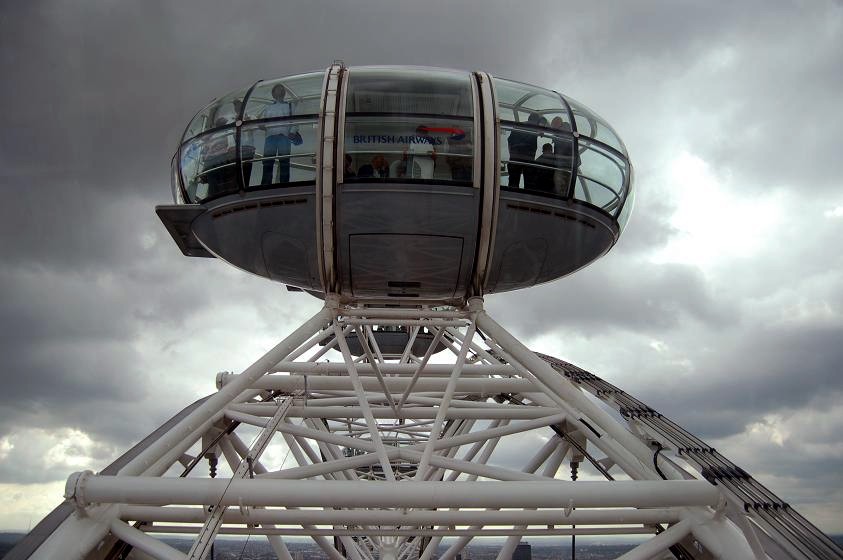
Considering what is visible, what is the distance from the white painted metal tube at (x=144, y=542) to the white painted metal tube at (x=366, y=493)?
43cm

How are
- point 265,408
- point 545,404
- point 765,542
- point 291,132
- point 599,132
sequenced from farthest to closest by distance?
1. point 545,404
2. point 265,408
3. point 599,132
4. point 291,132
5. point 765,542

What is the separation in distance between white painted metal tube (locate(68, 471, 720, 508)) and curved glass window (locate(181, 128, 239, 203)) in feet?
11.9

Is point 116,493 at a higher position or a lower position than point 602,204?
lower

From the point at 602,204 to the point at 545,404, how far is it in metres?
4.42

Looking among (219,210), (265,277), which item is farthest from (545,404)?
(219,210)

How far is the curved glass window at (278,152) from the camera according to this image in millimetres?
9094

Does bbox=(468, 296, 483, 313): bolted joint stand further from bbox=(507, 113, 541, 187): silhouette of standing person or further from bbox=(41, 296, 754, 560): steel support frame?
bbox=(507, 113, 541, 187): silhouette of standing person

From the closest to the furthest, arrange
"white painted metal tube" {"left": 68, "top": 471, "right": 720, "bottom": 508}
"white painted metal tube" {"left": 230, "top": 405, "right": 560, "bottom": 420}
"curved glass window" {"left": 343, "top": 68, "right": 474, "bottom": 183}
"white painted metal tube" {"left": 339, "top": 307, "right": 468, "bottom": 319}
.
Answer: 1. "white painted metal tube" {"left": 68, "top": 471, "right": 720, "bottom": 508}
2. "curved glass window" {"left": 343, "top": 68, "right": 474, "bottom": 183}
3. "white painted metal tube" {"left": 339, "top": 307, "right": 468, "bottom": 319}
4. "white painted metal tube" {"left": 230, "top": 405, "right": 560, "bottom": 420}

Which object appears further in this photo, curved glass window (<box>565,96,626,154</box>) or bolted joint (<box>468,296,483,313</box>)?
bolted joint (<box>468,296,483,313</box>)

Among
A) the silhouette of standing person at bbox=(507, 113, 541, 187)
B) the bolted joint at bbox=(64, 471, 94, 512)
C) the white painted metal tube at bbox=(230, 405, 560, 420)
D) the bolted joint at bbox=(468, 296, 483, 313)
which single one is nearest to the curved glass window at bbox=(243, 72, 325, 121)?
the silhouette of standing person at bbox=(507, 113, 541, 187)

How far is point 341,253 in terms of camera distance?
9.42 m

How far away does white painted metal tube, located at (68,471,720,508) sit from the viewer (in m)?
7.55

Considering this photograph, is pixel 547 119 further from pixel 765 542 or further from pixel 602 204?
pixel 765 542

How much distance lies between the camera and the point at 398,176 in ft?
29.4
